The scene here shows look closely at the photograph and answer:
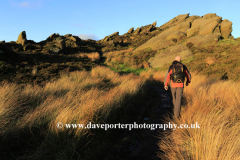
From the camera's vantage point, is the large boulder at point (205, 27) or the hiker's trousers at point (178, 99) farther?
the large boulder at point (205, 27)

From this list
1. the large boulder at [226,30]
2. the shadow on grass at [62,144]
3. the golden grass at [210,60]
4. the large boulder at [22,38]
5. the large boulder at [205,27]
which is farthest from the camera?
the large boulder at [22,38]

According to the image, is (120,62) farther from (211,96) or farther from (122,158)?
(122,158)

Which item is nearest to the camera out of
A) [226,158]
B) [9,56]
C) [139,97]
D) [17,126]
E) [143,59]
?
[226,158]

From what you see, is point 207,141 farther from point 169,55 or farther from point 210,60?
point 169,55

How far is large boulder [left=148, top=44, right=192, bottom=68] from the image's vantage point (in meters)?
15.9

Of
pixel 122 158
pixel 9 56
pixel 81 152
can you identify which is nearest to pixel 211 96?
pixel 122 158

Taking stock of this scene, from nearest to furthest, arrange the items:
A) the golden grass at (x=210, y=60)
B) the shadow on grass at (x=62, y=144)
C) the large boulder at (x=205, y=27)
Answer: the shadow on grass at (x=62, y=144) → the golden grass at (x=210, y=60) → the large boulder at (x=205, y=27)

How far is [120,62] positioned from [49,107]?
55.1ft

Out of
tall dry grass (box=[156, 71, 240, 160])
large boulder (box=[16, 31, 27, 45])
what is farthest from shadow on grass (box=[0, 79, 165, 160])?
large boulder (box=[16, 31, 27, 45])

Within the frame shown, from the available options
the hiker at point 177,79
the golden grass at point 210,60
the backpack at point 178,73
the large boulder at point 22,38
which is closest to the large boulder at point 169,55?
the golden grass at point 210,60

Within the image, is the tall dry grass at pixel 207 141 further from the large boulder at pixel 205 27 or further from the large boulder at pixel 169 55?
the large boulder at pixel 205 27

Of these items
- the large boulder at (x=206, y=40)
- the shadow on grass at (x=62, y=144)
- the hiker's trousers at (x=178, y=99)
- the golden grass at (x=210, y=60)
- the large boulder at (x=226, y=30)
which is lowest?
the shadow on grass at (x=62, y=144)

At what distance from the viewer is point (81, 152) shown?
273cm

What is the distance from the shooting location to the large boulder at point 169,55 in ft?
52.3
